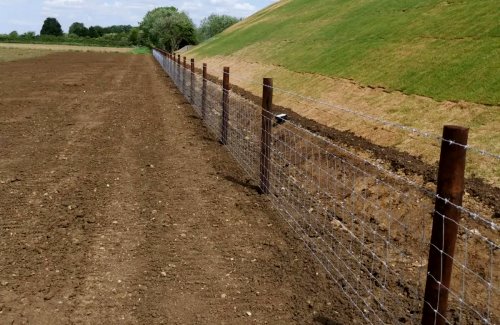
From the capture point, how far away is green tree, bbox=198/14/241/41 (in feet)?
429

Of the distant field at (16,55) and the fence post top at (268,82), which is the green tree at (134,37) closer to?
the distant field at (16,55)

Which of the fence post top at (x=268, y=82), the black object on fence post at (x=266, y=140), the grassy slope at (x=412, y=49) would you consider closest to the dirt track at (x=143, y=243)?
the black object on fence post at (x=266, y=140)

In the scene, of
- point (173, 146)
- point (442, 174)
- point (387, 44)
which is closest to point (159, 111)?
point (173, 146)

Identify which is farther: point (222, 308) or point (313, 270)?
point (313, 270)

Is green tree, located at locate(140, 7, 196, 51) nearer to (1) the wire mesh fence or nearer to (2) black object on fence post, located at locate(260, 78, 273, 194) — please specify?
(2) black object on fence post, located at locate(260, 78, 273, 194)

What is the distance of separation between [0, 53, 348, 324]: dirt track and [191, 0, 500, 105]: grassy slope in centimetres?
581

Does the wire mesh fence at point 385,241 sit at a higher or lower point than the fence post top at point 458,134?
lower

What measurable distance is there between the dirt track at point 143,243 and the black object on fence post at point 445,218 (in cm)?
126

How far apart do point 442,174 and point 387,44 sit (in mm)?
15674

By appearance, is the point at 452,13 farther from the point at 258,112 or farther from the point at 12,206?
the point at 12,206

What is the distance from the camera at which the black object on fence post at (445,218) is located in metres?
3.21

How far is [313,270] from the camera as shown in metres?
5.53

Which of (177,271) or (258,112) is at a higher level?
(258,112)

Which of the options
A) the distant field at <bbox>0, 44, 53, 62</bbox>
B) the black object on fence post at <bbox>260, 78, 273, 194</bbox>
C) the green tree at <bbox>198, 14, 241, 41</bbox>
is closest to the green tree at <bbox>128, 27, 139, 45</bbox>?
the green tree at <bbox>198, 14, 241, 41</bbox>
